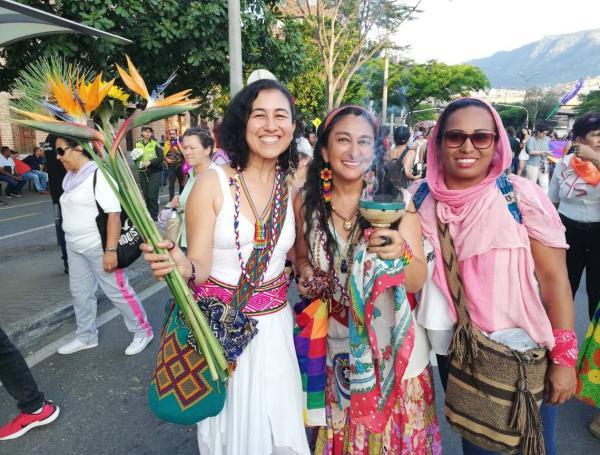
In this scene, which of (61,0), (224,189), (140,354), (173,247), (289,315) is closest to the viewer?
(173,247)

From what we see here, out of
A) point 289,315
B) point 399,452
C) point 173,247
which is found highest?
Answer: point 173,247

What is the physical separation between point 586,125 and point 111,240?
3.78 meters

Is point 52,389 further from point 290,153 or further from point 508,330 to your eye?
point 508,330

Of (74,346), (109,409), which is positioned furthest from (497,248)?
(74,346)

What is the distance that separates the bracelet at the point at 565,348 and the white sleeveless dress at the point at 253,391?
3.50ft

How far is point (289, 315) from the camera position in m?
1.94

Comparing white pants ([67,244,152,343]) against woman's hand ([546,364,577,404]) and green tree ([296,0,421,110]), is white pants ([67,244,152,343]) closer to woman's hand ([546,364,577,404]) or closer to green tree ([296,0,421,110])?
woman's hand ([546,364,577,404])

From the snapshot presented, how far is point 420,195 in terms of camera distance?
190cm

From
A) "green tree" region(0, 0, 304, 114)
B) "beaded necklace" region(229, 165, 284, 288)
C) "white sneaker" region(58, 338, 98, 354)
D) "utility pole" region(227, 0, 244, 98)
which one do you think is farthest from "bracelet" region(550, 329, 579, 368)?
"green tree" region(0, 0, 304, 114)

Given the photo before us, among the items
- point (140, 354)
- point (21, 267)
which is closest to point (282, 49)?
point (21, 267)

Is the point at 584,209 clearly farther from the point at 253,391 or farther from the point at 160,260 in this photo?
the point at 160,260

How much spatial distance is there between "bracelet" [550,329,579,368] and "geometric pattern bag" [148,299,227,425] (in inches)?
51.7

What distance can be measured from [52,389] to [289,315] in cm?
224

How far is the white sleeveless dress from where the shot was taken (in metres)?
1.74
